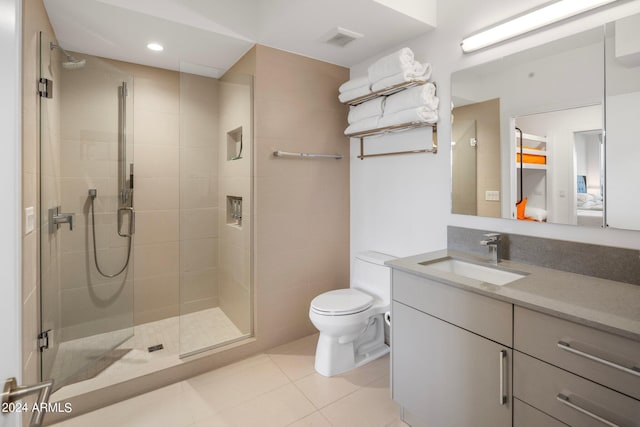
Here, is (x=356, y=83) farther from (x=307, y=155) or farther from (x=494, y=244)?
(x=494, y=244)

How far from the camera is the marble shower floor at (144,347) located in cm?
198

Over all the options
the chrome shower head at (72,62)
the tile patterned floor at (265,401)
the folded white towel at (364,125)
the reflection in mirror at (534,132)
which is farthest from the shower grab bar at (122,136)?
the reflection in mirror at (534,132)

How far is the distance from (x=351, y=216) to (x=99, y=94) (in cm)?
214

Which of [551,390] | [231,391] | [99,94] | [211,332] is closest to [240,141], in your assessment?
[99,94]

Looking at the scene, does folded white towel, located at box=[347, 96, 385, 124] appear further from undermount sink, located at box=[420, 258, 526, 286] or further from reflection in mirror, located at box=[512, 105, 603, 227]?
undermount sink, located at box=[420, 258, 526, 286]

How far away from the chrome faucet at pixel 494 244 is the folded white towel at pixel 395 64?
1153 millimetres

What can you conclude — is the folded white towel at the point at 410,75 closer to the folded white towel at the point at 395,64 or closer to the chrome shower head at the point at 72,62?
the folded white towel at the point at 395,64

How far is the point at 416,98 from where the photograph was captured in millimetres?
2051

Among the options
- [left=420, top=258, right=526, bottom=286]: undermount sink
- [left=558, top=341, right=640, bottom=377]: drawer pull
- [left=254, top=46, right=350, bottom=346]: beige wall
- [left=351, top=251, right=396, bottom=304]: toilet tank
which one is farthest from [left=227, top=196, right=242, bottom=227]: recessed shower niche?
[left=558, top=341, right=640, bottom=377]: drawer pull

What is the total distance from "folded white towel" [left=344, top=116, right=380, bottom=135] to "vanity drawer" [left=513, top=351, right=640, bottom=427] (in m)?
1.69

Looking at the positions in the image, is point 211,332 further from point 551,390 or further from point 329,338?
point 551,390

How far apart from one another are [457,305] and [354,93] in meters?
1.72

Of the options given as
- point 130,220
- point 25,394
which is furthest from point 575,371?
point 130,220

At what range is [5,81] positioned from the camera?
646mm
